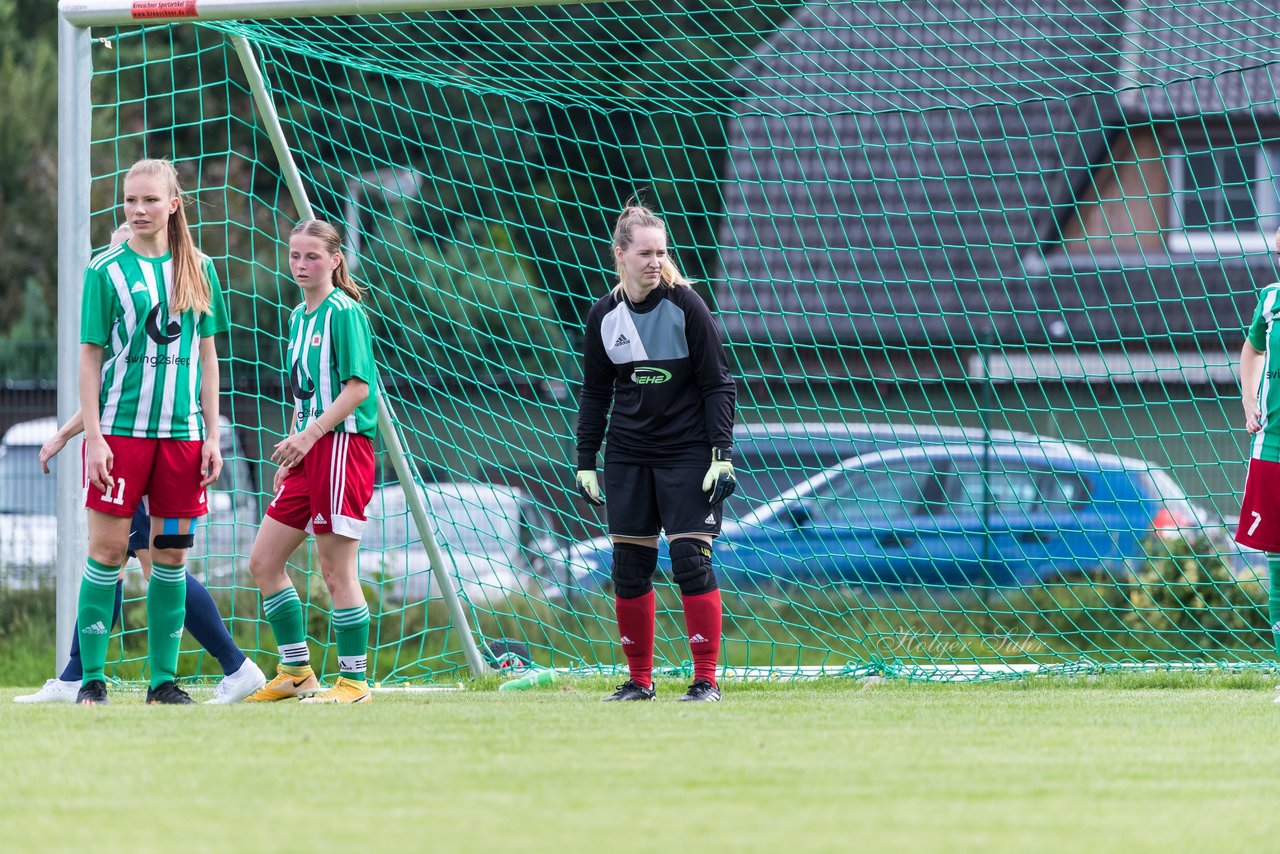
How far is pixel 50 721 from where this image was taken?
4680 mm

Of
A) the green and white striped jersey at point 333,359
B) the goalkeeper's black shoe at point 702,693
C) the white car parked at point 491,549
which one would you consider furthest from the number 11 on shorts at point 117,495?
the white car parked at point 491,549

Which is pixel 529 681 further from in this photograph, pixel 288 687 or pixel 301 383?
pixel 301 383

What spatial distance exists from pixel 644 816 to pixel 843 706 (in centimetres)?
222

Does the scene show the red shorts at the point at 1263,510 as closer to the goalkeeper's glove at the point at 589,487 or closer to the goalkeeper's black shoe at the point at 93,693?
the goalkeeper's glove at the point at 589,487

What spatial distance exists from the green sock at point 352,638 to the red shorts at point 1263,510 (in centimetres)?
302

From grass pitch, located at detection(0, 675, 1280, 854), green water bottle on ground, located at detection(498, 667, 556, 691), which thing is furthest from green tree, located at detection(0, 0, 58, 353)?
grass pitch, located at detection(0, 675, 1280, 854)

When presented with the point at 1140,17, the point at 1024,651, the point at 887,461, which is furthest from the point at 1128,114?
the point at 1024,651

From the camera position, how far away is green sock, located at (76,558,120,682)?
514 centimetres

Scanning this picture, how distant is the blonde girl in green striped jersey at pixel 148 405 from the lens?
505cm

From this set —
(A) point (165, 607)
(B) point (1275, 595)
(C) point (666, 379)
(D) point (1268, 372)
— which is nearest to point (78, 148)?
(A) point (165, 607)

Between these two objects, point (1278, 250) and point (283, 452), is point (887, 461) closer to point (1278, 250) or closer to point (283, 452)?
point (1278, 250)

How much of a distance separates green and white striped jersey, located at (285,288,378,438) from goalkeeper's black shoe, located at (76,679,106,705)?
1.10 meters

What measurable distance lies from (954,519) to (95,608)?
209 inches

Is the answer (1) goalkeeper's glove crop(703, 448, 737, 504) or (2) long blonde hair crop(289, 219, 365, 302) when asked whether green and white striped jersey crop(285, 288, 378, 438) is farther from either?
(1) goalkeeper's glove crop(703, 448, 737, 504)
